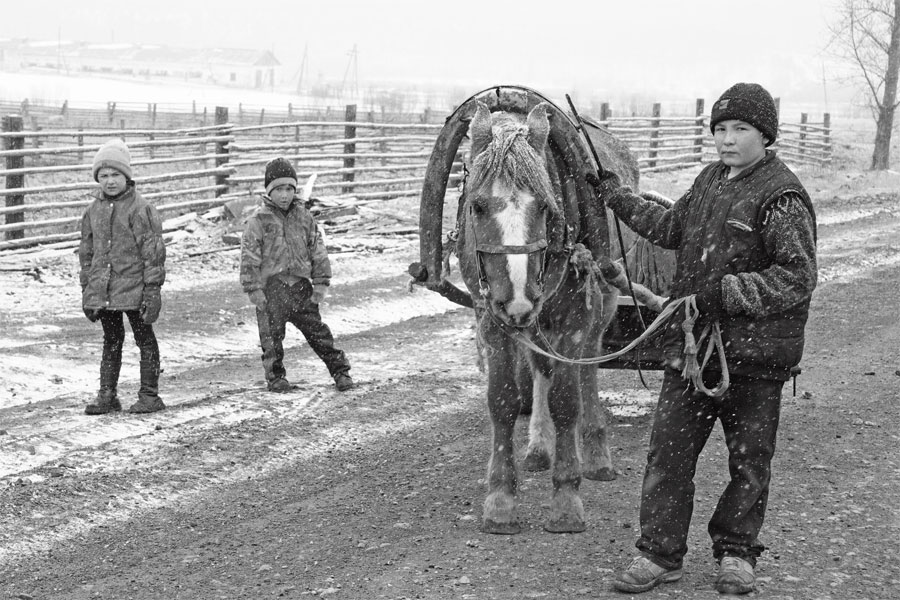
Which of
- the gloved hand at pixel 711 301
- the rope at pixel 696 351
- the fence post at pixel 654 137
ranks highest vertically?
the fence post at pixel 654 137

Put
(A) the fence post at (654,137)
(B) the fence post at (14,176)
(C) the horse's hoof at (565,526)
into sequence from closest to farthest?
(C) the horse's hoof at (565,526) < (B) the fence post at (14,176) < (A) the fence post at (654,137)

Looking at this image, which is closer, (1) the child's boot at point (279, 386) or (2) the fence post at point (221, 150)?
(1) the child's boot at point (279, 386)

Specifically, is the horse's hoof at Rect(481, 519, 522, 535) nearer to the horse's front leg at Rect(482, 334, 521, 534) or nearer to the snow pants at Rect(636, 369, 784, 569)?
the horse's front leg at Rect(482, 334, 521, 534)

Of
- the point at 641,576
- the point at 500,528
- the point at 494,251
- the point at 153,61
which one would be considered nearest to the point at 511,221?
the point at 494,251

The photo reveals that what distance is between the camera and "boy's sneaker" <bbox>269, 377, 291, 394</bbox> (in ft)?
27.6

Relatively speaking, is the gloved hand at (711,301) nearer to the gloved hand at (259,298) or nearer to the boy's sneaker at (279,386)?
the boy's sneaker at (279,386)

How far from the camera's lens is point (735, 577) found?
4652 millimetres

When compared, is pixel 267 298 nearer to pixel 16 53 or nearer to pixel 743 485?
pixel 743 485

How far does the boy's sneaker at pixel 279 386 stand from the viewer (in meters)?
8.42

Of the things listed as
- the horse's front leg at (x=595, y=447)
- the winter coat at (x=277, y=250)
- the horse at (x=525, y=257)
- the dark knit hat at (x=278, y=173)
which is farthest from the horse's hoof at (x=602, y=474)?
the dark knit hat at (x=278, y=173)

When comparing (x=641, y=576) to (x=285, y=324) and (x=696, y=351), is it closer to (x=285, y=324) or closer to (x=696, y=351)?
(x=696, y=351)

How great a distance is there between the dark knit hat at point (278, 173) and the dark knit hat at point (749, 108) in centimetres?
443

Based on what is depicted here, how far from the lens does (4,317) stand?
1106 centimetres

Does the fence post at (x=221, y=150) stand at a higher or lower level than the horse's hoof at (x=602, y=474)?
higher
